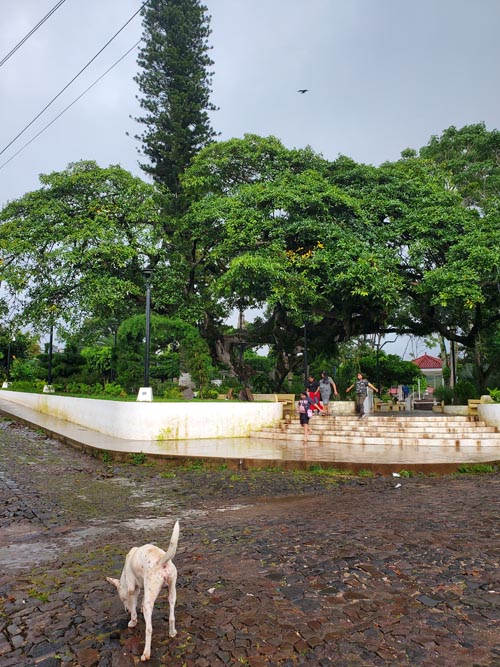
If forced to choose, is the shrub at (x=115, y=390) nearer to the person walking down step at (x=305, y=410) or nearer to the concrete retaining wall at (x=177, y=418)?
the concrete retaining wall at (x=177, y=418)

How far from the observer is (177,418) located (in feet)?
41.4

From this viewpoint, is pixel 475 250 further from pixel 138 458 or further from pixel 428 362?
pixel 428 362

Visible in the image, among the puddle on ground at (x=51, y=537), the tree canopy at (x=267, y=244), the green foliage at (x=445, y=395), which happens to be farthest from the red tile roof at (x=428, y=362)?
the puddle on ground at (x=51, y=537)

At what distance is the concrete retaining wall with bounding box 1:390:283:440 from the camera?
1227cm

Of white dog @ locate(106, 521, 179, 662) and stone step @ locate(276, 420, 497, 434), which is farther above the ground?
stone step @ locate(276, 420, 497, 434)

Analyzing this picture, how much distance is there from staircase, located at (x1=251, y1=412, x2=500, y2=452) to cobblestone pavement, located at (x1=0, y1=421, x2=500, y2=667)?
4.97m

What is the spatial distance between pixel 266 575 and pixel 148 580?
1320 millimetres

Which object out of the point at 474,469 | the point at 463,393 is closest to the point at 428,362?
the point at 463,393

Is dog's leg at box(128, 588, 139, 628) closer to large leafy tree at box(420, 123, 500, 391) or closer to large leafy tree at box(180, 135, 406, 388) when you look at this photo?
large leafy tree at box(180, 135, 406, 388)

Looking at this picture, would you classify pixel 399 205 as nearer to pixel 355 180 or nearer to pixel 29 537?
pixel 355 180

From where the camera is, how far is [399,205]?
18.4 m

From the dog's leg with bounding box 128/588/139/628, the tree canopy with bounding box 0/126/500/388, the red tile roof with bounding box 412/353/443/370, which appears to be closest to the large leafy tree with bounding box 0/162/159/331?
the tree canopy with bounding box 0/126/500/388

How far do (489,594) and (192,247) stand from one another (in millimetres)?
18566

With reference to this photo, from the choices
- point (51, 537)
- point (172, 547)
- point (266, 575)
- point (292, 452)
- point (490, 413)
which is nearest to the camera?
point (172, 547)
